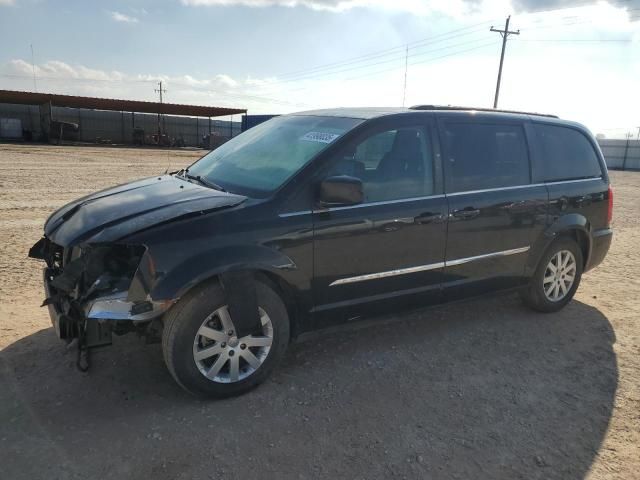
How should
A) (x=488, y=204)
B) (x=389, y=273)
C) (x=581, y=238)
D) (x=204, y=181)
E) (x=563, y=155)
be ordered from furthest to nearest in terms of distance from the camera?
1. (x=581, y=238)
2. (x=563, y=155)
3. (x=488, y=204)
4. (x=204, y=181)
5. (x=389, y=273)

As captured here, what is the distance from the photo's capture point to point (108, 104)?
37.1 m

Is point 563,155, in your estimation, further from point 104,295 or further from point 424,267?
point 104,295

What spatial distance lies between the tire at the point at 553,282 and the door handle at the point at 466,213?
1126 millimetres

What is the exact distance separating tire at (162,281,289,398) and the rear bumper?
350 centimetres

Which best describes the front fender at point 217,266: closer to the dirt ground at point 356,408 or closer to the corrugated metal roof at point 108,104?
the dirt ground at point 356,408

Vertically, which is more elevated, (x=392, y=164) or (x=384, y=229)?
(x=392, y=164)

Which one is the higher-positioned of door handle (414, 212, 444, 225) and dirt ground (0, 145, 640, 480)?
door handle (414, 212, 444, 225)

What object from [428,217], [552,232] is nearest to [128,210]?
[428,217]

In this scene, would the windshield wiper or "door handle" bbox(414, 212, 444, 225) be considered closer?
the windshield wiper

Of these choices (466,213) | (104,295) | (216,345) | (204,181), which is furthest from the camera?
(466,213)

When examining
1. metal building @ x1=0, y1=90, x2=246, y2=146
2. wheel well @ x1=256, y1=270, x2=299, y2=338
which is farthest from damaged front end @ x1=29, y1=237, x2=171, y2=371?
metal building @ x1=0, y1=90, x2=246, y2=146

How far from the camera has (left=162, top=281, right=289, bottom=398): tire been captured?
296 centimetres

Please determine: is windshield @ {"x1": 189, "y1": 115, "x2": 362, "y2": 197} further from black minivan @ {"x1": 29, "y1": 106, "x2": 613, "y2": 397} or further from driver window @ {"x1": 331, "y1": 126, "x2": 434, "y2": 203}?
driver window @ {"x1": 331, "y1": 126, "x2": 434, "y2": 203}

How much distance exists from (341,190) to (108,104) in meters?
38.8
